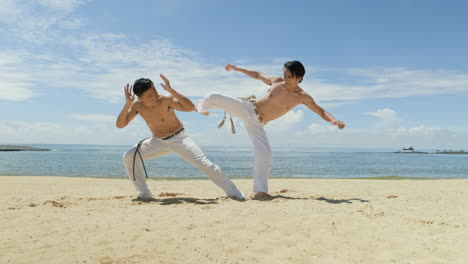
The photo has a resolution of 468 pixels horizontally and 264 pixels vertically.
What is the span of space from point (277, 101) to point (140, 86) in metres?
2.16

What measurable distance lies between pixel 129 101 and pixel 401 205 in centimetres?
438

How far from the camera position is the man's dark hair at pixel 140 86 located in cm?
527

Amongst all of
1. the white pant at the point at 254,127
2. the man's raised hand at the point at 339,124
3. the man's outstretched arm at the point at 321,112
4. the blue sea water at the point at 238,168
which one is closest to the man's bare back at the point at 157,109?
the white pant at the point at 254,127

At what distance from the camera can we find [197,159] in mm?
5547

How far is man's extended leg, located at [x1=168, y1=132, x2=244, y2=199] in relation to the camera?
18.2ft

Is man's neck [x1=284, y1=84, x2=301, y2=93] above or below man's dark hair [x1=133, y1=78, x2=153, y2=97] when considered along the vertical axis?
above

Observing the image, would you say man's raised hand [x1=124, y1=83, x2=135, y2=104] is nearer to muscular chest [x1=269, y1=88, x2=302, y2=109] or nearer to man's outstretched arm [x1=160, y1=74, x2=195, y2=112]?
man's outstretched arm [x1=160, y1=74, x2=195, y2=112]

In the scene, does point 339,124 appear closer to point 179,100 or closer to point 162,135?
point 179,100

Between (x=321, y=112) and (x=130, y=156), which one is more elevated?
(x=321, y=112)

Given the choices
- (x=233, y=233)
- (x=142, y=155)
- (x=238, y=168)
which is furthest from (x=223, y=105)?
(x=238, y=168)

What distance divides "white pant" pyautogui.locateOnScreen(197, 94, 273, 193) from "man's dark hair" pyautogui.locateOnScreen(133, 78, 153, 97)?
907 mm

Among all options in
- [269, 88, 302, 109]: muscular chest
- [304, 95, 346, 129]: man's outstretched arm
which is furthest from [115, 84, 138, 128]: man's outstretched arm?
[304, 95, 346, 129]: man's outstretched arm

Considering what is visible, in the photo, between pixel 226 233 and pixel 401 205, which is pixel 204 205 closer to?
pixel 226 233

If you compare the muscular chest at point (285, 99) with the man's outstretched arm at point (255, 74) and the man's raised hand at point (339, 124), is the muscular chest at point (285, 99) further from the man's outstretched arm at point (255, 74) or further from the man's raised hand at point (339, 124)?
the man's raised hand at point (339, 124)
